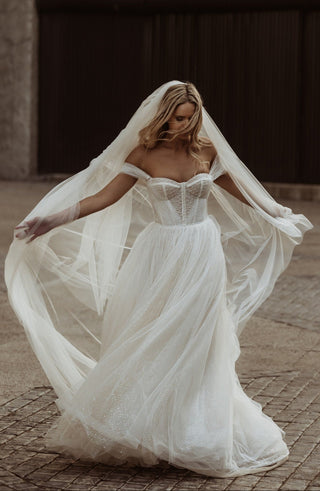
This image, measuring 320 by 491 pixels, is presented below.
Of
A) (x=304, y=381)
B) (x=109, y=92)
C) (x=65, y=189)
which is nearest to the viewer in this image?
(x=65, y=189)

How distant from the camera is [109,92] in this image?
1984 centimetres

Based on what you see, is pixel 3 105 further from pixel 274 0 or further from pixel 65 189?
pixel 65 189

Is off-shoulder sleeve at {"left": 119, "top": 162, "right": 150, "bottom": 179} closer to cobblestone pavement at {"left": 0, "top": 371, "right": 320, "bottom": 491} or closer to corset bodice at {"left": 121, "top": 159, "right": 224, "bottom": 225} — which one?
corset bodice at {"left": 121, "top": 159, "right": 224, "bottom": 225}

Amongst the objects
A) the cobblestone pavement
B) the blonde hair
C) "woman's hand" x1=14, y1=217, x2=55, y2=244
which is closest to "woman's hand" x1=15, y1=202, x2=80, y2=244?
"woman's hand" x1=14, y1=217, x2=55, y2=244

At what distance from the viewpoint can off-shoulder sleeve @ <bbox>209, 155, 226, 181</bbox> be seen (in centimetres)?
579

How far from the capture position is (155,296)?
5.55 meters

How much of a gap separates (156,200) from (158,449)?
117cm

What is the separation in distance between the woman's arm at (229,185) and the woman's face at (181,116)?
1.45 feet

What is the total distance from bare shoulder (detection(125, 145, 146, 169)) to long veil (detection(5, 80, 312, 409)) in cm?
9

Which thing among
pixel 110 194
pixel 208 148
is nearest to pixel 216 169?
pixel 208 148

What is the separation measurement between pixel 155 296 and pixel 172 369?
0.36m

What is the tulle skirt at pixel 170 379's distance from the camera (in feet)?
17.6

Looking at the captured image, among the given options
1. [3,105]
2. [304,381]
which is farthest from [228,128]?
[304,381]

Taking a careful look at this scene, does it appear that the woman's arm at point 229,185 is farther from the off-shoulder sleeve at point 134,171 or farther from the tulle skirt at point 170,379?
the off-shoulder sleeve at point 134,171
